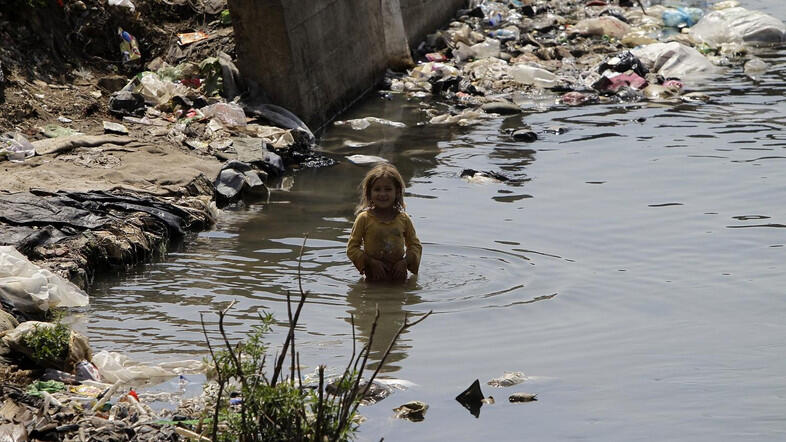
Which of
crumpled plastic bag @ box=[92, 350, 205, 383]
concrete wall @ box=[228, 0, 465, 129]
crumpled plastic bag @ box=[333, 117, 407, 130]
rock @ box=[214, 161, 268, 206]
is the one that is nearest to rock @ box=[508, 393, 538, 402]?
crumpled plastic bag @ box=[92, 350, 205, 383]

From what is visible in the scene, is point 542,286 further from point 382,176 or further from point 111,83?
point 111,83

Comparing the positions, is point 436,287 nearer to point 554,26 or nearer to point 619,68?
point 619,68

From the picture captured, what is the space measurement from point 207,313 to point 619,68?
8.73 metres

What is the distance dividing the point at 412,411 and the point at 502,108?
26.0 feet

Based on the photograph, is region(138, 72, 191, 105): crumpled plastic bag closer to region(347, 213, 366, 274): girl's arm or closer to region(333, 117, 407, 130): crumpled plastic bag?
→ region(333, 117, 407, 130): crumpled plastic bag

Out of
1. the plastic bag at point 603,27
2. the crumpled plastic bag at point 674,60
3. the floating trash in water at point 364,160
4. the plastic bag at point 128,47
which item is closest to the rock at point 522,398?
the floating trash in water at point 364,160

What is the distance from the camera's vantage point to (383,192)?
6.16 metres

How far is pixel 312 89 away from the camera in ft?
35.8

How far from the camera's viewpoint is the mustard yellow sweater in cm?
628

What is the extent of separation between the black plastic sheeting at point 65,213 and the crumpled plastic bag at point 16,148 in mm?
1045

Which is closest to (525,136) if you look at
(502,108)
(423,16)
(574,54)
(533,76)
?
(502,108)

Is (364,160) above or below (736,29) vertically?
below

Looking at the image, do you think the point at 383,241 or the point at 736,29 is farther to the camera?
the point at 736,29

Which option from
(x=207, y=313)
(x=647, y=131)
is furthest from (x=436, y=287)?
(x=647, y=131)
